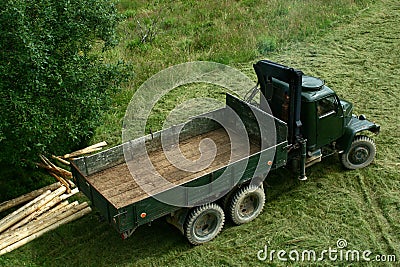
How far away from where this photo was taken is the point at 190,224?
903 centimetres

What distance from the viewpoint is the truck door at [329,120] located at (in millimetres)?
10102

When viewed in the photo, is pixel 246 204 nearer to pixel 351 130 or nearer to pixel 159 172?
pixel 159 172

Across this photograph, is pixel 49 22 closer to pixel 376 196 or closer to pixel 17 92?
pixel 17 92

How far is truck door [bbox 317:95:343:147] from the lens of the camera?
10.1 metres

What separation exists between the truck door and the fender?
0.21m

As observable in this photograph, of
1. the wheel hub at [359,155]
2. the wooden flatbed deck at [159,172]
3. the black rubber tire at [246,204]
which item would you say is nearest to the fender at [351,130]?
the wheel hub at [359,155]

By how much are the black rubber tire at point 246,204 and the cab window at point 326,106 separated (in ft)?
6.04

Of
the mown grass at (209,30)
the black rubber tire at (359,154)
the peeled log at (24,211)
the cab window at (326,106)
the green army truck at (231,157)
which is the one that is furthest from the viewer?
the mown grass at (209,30)

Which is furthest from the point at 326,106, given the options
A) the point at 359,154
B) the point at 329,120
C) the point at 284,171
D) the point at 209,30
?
the point at 209,30

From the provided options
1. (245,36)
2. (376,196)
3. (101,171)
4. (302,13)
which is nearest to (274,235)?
(376,196)

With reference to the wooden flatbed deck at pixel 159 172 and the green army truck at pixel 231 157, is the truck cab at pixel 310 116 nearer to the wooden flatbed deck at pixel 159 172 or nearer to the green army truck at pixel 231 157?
the green army truck at pixel 231 157

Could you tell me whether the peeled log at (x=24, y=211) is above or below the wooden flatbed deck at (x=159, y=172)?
below

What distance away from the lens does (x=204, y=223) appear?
9438 mm

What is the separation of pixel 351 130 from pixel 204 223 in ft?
11.6
